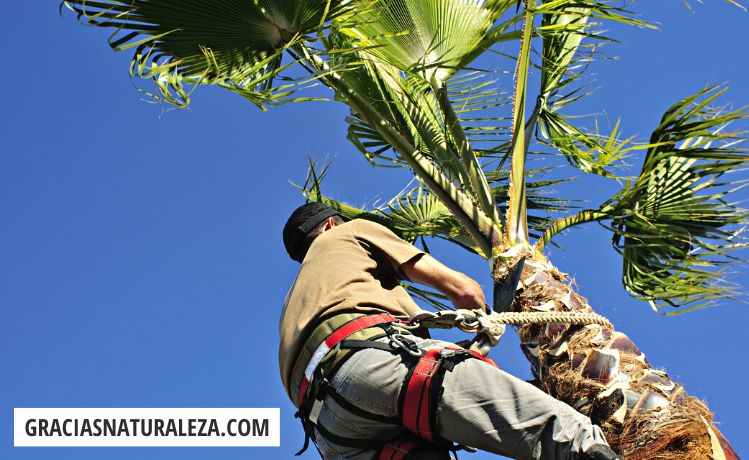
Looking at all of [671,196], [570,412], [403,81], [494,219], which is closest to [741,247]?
[671,196]

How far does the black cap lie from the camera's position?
381 cm

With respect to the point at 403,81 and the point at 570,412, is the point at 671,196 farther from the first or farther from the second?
the point at 570,412

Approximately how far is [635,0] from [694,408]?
2322 millimetres

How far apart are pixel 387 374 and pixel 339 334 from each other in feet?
1.00

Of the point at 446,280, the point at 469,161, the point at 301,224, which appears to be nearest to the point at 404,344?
the point at 446,280

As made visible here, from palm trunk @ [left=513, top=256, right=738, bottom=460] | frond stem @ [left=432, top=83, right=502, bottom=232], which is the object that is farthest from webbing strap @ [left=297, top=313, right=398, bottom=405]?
frond stem @ [left=432, top=83, right=502, bottom=232]

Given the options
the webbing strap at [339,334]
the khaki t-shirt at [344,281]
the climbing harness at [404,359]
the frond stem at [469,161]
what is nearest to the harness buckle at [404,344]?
the climbing harness at [404,359]

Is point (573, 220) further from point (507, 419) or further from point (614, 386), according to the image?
point (507, 419)

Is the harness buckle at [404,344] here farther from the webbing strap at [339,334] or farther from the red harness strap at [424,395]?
the webbing strap at [339,334]

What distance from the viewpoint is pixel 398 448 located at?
3.05 metres

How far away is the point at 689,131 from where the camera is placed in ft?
16.8

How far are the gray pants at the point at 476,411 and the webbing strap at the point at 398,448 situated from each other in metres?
0.03

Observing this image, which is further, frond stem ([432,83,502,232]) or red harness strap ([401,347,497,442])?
frond stem ([432,83,502,232])

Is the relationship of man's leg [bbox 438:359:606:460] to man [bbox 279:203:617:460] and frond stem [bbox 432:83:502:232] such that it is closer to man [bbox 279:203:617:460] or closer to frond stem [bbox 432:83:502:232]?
man [bbox 279:203:617:460]
